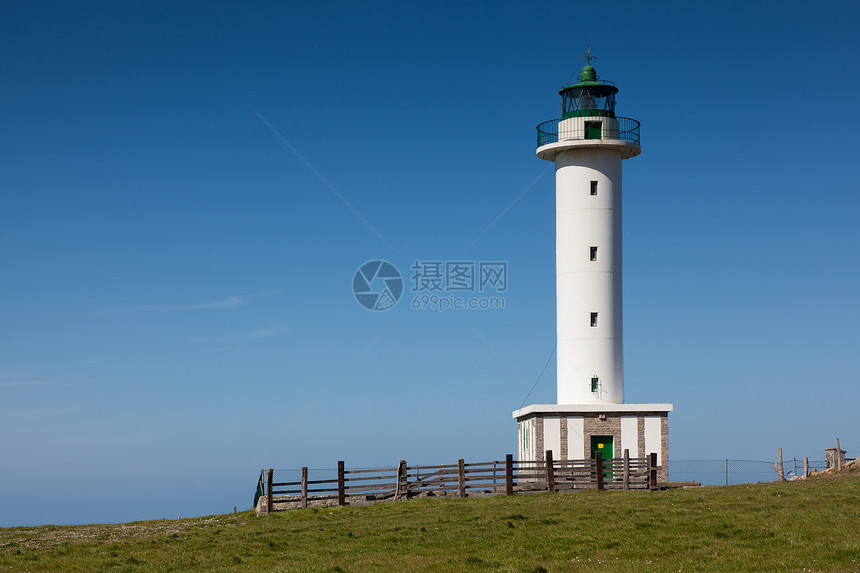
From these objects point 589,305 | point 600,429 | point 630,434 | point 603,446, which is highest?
point 589,305

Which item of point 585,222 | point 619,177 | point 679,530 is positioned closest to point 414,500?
point 679,530

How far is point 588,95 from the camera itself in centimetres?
3950

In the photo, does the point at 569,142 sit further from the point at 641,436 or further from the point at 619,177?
the point at 641,436

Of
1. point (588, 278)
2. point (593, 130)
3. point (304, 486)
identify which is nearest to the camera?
point (304, 486)

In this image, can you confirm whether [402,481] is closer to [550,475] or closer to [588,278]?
[550,475]

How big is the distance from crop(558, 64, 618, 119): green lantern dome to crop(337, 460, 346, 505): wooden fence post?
17.8 metres

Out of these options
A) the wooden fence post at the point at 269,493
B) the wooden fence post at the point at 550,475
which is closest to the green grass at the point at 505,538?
the wooden fence post at the point at 269,493

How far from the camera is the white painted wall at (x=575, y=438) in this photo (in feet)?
116

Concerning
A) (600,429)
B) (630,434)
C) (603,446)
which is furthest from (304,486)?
(630,434)

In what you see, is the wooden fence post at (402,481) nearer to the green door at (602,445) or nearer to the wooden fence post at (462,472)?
the wooden fence post at (462,472)

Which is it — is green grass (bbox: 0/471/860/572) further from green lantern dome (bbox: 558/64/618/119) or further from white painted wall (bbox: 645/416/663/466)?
green lantern dome (bbox: 558/64/618/119)

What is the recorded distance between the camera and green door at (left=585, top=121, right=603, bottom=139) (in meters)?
38.4

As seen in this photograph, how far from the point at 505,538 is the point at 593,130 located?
23.2 m

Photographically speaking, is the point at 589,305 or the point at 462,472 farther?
the point at 589,305
